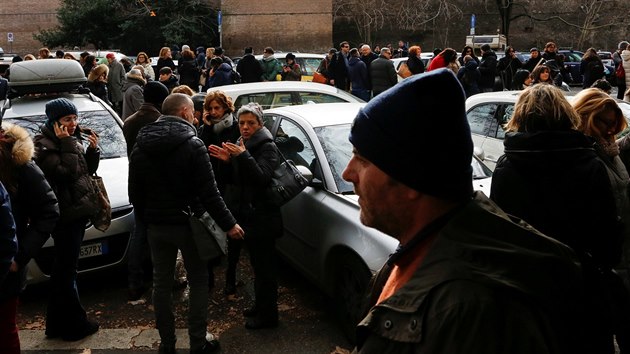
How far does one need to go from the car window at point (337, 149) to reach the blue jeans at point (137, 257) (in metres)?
1.78

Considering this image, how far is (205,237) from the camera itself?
3.92 metres

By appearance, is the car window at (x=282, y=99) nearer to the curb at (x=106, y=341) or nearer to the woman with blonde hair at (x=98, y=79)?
the woman with blonde hair at (x=98, y=79)

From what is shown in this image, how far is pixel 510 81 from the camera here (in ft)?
46.9

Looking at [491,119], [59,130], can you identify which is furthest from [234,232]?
[491,119]

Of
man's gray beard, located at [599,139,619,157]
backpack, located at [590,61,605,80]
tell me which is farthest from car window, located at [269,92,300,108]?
backpack, located at [590,61,605,80]

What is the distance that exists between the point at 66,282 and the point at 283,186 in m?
1.77

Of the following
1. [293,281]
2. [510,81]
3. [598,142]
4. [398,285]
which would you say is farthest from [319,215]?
[510,81]

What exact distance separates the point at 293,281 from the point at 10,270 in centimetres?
293

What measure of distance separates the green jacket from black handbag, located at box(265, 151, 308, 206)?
313 cm

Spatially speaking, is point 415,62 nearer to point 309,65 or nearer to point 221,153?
point 309,65

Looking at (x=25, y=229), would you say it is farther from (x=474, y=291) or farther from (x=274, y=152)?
(x=474, y=291)

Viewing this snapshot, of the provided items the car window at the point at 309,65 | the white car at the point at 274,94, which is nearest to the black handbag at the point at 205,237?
the white car at the point at 274,94

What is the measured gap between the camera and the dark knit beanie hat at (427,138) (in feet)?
4.46

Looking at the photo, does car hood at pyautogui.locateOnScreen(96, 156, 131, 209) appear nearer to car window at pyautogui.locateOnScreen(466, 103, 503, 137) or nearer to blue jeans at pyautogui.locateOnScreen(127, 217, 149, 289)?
blue jeans at pyautogui.locateOnScreen(127, 217, 149, 289)
